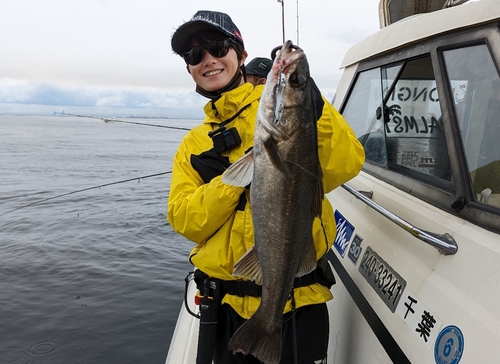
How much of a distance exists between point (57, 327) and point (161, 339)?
5.96 ft

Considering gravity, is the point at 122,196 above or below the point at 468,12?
below

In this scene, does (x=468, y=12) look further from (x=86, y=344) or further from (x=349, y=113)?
(x=86, y=344)

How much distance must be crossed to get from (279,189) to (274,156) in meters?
0.16

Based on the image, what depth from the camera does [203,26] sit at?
7.98 feet

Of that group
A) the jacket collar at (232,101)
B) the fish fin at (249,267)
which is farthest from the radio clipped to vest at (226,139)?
the fish fin at (249,267)

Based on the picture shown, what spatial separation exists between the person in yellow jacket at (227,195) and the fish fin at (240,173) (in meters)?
0.15

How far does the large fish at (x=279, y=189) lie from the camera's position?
171 cm

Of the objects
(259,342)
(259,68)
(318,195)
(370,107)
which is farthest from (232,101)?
(259,68)

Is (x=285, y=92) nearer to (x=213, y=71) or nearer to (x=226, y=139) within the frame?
(x=226, y=139)

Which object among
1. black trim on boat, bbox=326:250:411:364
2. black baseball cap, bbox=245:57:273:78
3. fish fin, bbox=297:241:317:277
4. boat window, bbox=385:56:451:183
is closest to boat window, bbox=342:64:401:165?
boat window, bbox=385:56:451:183

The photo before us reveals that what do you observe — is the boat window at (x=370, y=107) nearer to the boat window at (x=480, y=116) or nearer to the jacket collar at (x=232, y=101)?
the boat window at (x=480, y=116)

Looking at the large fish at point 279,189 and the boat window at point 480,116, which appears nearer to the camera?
the large fish at point 279,189

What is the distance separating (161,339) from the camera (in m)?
6.41

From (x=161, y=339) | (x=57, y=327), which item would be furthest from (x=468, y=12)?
(x=57, y=327)
